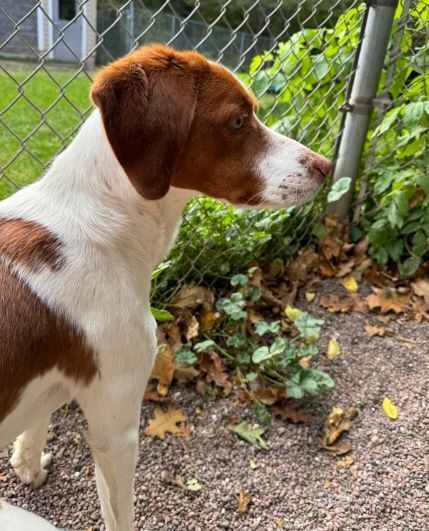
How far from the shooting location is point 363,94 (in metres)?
2.98

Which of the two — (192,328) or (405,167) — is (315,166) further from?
(405,167)

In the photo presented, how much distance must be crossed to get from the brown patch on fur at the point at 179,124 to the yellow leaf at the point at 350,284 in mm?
1581

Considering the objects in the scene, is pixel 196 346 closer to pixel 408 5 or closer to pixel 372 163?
pixel 372 163

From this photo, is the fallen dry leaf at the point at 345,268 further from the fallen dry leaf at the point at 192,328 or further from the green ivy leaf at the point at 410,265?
the fallen dry leaf at the point at 192,328

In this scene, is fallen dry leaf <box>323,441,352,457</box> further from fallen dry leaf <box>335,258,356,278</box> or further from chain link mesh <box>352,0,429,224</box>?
chain link mesh <box>352,0,429,224</box>

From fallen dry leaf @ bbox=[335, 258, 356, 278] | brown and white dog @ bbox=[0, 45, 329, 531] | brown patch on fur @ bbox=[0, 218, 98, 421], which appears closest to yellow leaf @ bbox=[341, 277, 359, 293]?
fallen dry leaf @ bbox=[335, 258, 356, 278]

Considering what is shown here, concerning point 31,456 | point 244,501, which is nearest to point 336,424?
point 244,501

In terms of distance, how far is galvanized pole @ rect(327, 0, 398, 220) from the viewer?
279 cm

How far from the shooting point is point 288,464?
210cm

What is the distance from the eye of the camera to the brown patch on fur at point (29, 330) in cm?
126

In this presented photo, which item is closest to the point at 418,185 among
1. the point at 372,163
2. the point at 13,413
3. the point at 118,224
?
the point at 372,163

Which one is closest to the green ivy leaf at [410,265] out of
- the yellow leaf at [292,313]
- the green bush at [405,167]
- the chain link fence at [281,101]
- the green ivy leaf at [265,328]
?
the green bush at [405,167]

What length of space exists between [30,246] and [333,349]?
1687 millimetres

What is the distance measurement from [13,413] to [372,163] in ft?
8.41
